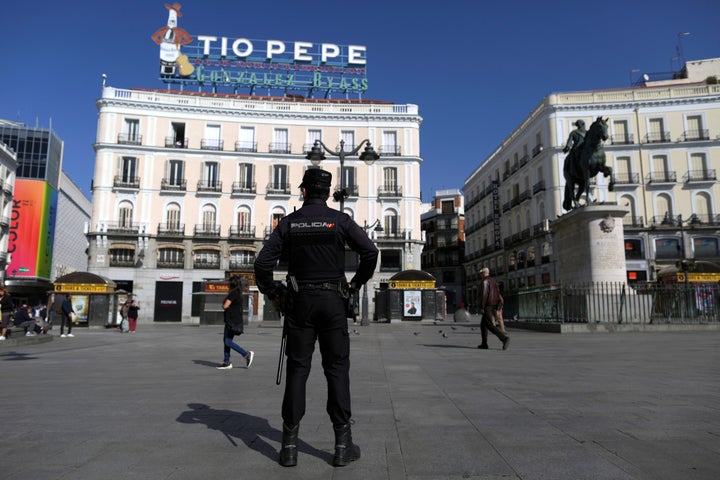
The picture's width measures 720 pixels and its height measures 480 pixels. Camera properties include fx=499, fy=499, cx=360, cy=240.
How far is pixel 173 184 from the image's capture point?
39469mm

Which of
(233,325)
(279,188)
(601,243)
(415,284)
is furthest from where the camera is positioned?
(279,188)

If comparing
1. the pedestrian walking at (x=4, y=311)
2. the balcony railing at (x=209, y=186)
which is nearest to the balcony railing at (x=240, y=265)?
the balcony railing at (x=209, y=186)

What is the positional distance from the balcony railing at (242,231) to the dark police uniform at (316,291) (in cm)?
3685

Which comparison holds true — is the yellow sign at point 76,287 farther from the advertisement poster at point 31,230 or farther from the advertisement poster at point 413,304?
the advertisement poster at point 31,230

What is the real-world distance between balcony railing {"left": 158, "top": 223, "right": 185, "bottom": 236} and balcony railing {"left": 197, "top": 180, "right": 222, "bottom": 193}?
324 centimetres

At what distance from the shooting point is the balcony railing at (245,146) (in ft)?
134

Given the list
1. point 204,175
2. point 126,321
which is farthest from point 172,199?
point 126,321

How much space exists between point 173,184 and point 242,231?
6569 millimetres

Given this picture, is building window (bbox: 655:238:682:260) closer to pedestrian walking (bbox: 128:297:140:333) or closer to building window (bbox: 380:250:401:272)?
building window (bbox: 380:250:401:272)

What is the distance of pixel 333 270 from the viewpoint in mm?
3389

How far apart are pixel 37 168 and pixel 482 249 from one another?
5367 cm

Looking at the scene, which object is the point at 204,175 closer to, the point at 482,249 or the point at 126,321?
the point at 126,321

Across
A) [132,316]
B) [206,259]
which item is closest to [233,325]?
[132,316]

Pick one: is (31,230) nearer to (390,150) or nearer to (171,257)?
(171,257)
